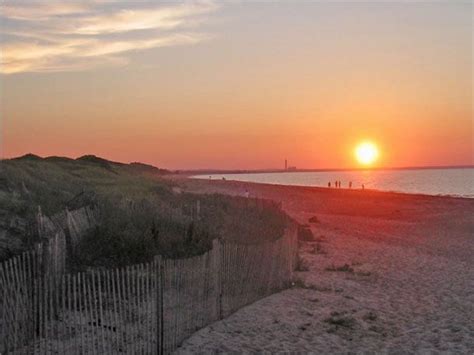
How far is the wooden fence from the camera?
7652 mm

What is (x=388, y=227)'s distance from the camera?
3278 centimetres

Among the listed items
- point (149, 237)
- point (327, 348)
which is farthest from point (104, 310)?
point (149, 237)

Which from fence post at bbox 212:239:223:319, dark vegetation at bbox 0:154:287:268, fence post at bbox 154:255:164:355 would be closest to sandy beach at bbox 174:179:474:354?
fence post at bbox 212:239:223:319

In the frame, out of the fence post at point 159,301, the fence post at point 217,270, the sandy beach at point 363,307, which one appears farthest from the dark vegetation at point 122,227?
the fence post at point 159,301

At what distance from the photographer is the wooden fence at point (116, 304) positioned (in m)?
7.65

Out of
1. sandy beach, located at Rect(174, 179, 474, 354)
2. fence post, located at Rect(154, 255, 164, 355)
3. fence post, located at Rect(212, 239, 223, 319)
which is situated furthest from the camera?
fence post, located at Rect(212, 239, 223, 319)

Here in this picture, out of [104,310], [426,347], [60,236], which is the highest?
[60,236]

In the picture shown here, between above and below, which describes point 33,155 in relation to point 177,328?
above

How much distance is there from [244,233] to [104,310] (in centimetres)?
841

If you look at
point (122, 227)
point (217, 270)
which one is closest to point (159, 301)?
point (217, 270)

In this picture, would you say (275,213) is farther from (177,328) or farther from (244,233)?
(177,328)

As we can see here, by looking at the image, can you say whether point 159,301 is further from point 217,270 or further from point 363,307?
point 363,307

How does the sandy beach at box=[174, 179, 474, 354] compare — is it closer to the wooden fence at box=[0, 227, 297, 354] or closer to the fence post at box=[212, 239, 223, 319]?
the fence post at box=[212, 239, 223, 319]

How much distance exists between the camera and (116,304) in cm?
859
